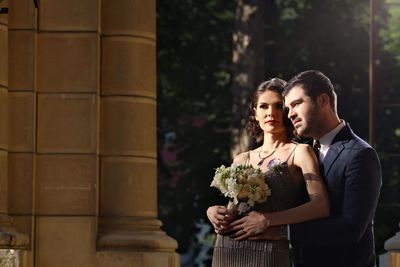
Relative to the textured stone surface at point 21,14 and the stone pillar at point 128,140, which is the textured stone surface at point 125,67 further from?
the textured stone surface at point 21,14

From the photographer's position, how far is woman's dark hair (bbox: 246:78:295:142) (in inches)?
274

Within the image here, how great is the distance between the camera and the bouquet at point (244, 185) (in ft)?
21.9

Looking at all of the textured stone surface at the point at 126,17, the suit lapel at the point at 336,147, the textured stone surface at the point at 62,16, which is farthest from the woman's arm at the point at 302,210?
the textured stone surface at the point at 126,17

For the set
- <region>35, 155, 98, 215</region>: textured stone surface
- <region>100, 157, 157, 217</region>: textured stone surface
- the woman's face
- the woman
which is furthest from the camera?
<region>100, 157, 157, 217</region>: textured stone surface

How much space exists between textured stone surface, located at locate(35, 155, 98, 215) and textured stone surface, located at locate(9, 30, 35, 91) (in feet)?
2.25

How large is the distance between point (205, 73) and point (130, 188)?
16.0m

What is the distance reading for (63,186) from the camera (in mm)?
12977

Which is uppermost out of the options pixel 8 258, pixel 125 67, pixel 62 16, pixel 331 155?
pixel 62 16

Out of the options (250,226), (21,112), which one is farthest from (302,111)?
(21,112)

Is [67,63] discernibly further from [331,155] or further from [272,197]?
[331,155]

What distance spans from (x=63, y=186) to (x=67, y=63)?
1092mm

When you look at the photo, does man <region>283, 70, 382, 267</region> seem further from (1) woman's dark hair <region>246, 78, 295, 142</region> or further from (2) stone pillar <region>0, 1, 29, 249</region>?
(2) stone pillar <region>0, 1, 29, 249</region>

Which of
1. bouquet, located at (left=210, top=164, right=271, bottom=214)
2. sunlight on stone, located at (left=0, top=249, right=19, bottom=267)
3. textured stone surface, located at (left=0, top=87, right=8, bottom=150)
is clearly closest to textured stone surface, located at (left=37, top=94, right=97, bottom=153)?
textured stone surface, located at (left=0, top=87, right=8, bottom=150)

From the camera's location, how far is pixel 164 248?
13.3 metres
